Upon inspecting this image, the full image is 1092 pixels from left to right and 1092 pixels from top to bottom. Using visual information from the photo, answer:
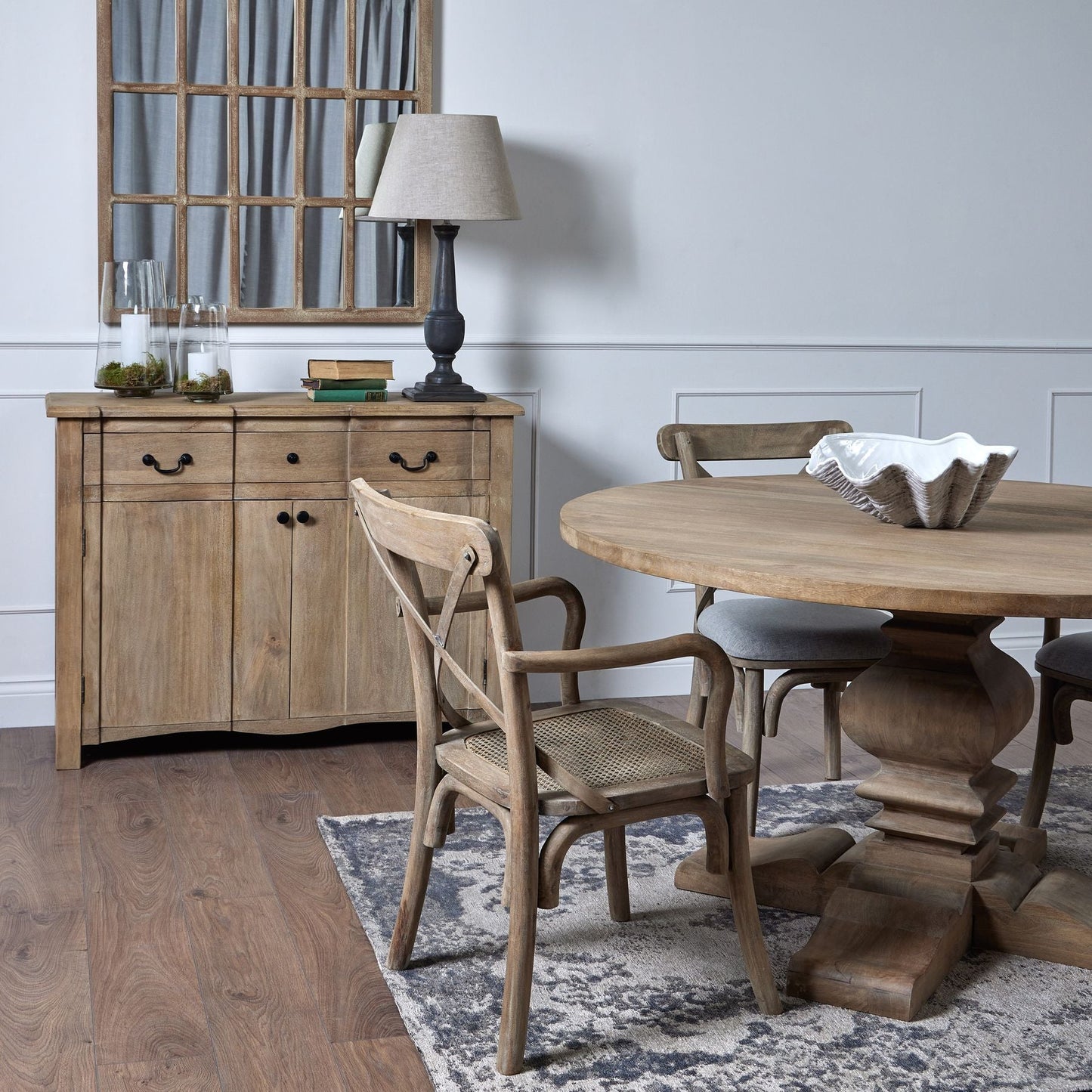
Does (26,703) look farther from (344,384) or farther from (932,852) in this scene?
(932,852)

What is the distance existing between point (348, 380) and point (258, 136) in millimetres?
725

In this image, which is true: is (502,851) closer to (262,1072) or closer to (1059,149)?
(262,1072)

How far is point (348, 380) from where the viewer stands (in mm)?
3400

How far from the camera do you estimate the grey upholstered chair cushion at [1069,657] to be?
2525mm

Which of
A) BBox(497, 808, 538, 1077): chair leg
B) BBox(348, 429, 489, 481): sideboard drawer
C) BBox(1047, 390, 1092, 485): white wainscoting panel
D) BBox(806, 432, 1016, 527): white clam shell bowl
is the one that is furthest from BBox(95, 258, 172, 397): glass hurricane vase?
BBox(1047, 390, 1092, 485): white wainscoting panel

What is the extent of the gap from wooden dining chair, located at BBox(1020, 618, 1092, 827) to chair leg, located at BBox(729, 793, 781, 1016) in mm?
833

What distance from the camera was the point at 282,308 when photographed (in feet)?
11.9

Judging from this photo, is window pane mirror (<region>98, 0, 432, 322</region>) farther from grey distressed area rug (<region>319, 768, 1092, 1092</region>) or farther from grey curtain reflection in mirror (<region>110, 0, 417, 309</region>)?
grey distressed area rug (<region>319, 768, 1092, 1092</region>)

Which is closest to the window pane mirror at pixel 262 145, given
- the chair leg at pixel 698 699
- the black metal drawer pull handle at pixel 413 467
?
the black metal drawer pull handle at pixel 413 467

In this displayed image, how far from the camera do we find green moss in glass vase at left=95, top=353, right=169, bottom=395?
3.33m

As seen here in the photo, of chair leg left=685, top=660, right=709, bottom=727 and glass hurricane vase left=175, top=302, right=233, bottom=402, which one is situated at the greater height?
glass hurricane vase left=175, top=302, right=233, bottom=402

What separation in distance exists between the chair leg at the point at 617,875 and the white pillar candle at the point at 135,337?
5.71ft

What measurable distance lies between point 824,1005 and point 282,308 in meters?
2.30

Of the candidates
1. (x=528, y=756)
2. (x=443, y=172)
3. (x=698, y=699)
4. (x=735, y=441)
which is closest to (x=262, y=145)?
(x=443, y=172)
